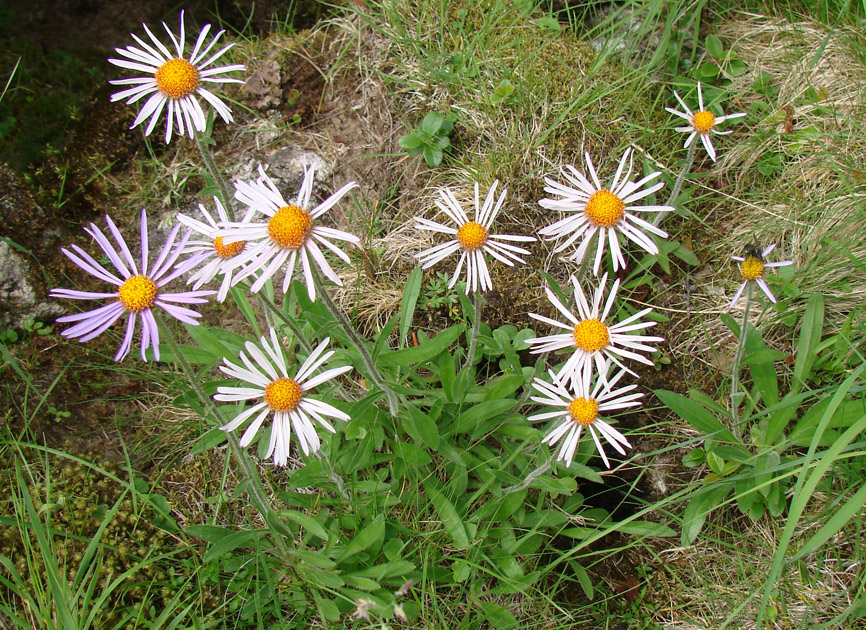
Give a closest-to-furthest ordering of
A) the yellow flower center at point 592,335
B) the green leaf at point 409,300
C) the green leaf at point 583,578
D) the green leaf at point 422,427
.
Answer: the yellow flower center at point 592,335
the green leaf at point 422,427
the green leaf at point 583,578
the green leaf at point 409,300

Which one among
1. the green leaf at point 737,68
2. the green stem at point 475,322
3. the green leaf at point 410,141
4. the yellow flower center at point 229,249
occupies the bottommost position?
the green stem at point 475,322

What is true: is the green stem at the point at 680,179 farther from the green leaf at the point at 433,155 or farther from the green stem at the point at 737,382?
the green leaf at the point at 433,155

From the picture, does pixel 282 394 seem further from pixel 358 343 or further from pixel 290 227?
pixel 290 227

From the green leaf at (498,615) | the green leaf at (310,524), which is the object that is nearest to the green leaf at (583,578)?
the green leaf at (498,615)

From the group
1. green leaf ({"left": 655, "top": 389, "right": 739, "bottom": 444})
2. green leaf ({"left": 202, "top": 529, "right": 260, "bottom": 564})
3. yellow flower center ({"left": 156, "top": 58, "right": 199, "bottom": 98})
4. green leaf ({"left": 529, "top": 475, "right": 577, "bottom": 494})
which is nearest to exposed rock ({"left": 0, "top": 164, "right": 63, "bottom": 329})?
yellow flower center ({"left": 156, "top": 58, "right": 199, "bottom": 98})

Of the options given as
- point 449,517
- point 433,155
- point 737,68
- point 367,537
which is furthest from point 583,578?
point 737,68

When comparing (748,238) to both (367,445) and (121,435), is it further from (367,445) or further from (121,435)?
(121,435)

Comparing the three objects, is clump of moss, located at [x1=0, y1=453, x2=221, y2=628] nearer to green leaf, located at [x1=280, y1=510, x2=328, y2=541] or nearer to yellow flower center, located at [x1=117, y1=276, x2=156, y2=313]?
green leaf, located at [x1=280, y1=510, x2=328, y2=541]

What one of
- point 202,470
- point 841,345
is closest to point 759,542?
point 841,345
